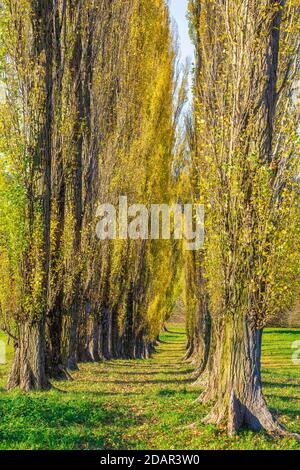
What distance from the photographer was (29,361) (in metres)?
11.8

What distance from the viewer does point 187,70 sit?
88.1ft

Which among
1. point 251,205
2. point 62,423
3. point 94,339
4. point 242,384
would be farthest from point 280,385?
point 62,423

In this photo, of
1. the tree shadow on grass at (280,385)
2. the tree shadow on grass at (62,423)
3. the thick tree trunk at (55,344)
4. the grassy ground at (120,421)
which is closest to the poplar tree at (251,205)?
the grassy ground at (120,421)

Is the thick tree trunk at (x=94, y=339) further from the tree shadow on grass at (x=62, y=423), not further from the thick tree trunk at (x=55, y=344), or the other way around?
the tree shadow on grass at (x=62, y=423)

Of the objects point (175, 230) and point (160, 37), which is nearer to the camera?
point (160, 37)

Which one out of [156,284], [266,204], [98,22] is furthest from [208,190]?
[156,284]

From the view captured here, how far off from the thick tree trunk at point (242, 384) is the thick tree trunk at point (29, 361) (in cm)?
469

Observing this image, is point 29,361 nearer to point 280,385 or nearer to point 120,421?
point 120,421

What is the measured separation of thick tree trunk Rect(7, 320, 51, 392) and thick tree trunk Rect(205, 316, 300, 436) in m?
4.69

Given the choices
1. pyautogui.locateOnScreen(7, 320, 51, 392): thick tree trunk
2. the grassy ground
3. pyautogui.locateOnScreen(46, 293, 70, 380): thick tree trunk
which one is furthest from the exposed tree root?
pyautogui.locateOnScreen(46, 293, 70, 380): thick tree trunk

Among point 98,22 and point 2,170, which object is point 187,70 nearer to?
point 98,22

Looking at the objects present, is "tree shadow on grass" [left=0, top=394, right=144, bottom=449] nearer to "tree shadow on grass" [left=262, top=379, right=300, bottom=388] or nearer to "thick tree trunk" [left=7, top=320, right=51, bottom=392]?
"thick tree trunk" [left=7, top=320, right=51, bottom=392]

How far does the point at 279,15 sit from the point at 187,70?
1878 cm

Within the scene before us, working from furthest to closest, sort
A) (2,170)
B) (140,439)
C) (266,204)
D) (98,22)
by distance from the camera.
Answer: (98,22) < (2,170) < (266,204) < (140,439)
